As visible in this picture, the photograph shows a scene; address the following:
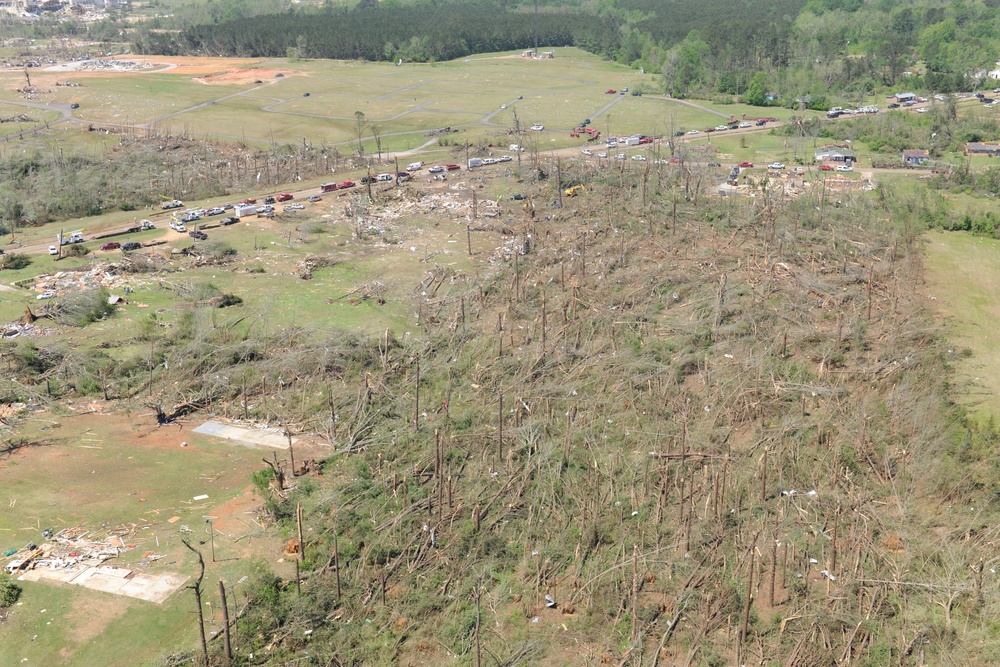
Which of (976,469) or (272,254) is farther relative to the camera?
(272,254)

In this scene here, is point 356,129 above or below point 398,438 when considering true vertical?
above

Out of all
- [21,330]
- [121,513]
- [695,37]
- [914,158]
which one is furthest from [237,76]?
[121,513]

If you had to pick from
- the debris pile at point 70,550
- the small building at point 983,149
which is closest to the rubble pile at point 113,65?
the small building at point 983,149

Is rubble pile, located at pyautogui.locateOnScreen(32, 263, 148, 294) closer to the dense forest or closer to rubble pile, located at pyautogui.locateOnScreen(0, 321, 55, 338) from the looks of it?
rubble pile, located at pyautogui.locateOnScreen(0, 321, 55, 338)

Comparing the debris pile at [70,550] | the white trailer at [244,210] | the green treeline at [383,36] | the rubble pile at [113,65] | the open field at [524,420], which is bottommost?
the debris pile at [70,550]

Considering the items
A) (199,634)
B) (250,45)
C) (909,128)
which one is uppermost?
Answer: (250,45)

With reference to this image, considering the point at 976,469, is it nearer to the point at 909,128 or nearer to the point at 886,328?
the point at 886,328

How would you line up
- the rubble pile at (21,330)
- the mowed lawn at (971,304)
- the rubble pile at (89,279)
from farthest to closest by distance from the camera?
the rubble pile at (89,279) < the rubble pile at (21,330) < the mowed lawn at (971,304)

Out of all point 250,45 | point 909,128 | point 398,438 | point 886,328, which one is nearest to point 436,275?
point 398,438

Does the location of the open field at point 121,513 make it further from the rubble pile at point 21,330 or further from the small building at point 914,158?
the small building at point 914,158
